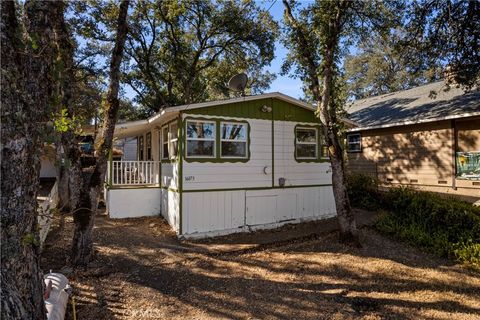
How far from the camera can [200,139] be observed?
8.57 meters

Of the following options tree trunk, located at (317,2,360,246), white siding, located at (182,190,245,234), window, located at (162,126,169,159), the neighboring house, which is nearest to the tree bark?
tree trunk, located at (317,2,360,246)

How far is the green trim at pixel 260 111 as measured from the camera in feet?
28.7

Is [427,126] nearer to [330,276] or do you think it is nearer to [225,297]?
[330,276]

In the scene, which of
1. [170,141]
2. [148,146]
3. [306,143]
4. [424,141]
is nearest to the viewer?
[170,141]

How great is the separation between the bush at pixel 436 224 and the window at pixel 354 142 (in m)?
5.58

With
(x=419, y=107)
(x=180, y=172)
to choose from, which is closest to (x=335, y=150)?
(x=180, y=172)

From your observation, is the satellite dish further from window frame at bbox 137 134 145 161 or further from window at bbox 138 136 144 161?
window at bbox 138 136 144 161

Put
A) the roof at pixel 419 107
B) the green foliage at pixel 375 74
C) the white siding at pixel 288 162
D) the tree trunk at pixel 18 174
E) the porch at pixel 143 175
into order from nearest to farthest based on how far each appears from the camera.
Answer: the tree trunk at pixel 18 174, the white siding at pixel 288 162, the porch at pixel 143 175, the roof at pixel 419 107, the green foliage at pixel 375 74

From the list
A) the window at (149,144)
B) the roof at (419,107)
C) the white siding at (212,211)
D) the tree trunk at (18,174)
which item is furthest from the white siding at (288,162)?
the tree trunk at (18,174)

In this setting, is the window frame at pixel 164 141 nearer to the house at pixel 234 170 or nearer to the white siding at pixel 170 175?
the house at pixel 234 170

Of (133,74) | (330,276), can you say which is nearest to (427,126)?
(330,276)

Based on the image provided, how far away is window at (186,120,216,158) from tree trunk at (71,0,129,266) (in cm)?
242

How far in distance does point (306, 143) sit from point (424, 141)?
219 inches

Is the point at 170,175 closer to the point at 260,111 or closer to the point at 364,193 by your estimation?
the point at 260,111
